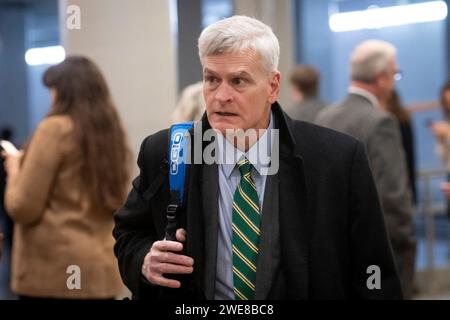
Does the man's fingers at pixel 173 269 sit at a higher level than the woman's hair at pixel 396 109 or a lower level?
lower

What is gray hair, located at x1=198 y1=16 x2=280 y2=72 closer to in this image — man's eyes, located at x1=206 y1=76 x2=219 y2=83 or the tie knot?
man's eyes, located at x1=206 y1=76 x2=219 y2=83

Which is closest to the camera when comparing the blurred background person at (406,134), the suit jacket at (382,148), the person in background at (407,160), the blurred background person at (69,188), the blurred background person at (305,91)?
the blurred background person at (69,188)

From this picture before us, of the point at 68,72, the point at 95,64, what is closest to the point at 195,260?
the point at 95,64

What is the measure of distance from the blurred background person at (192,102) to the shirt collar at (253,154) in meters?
0.91

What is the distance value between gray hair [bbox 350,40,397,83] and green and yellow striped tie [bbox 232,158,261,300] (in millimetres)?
2142

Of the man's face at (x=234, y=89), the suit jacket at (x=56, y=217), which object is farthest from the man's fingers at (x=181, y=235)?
the suit jacket at (x=56, y=217)

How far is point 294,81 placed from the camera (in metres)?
6.47

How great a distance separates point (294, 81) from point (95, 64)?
146 inches

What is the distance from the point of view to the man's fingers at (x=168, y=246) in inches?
80.7

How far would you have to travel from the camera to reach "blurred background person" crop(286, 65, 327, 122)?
6090 millimetres

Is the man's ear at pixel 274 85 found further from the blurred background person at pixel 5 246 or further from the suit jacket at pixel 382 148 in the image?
the blurred background person at pixel 5 246

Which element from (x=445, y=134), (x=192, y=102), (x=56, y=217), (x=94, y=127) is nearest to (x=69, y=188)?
(x=56, y=217)

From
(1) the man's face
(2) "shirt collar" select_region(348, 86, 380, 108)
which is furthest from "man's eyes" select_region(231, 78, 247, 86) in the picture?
(2) "shirt collar" select_region(348, 86, 380, 108)
